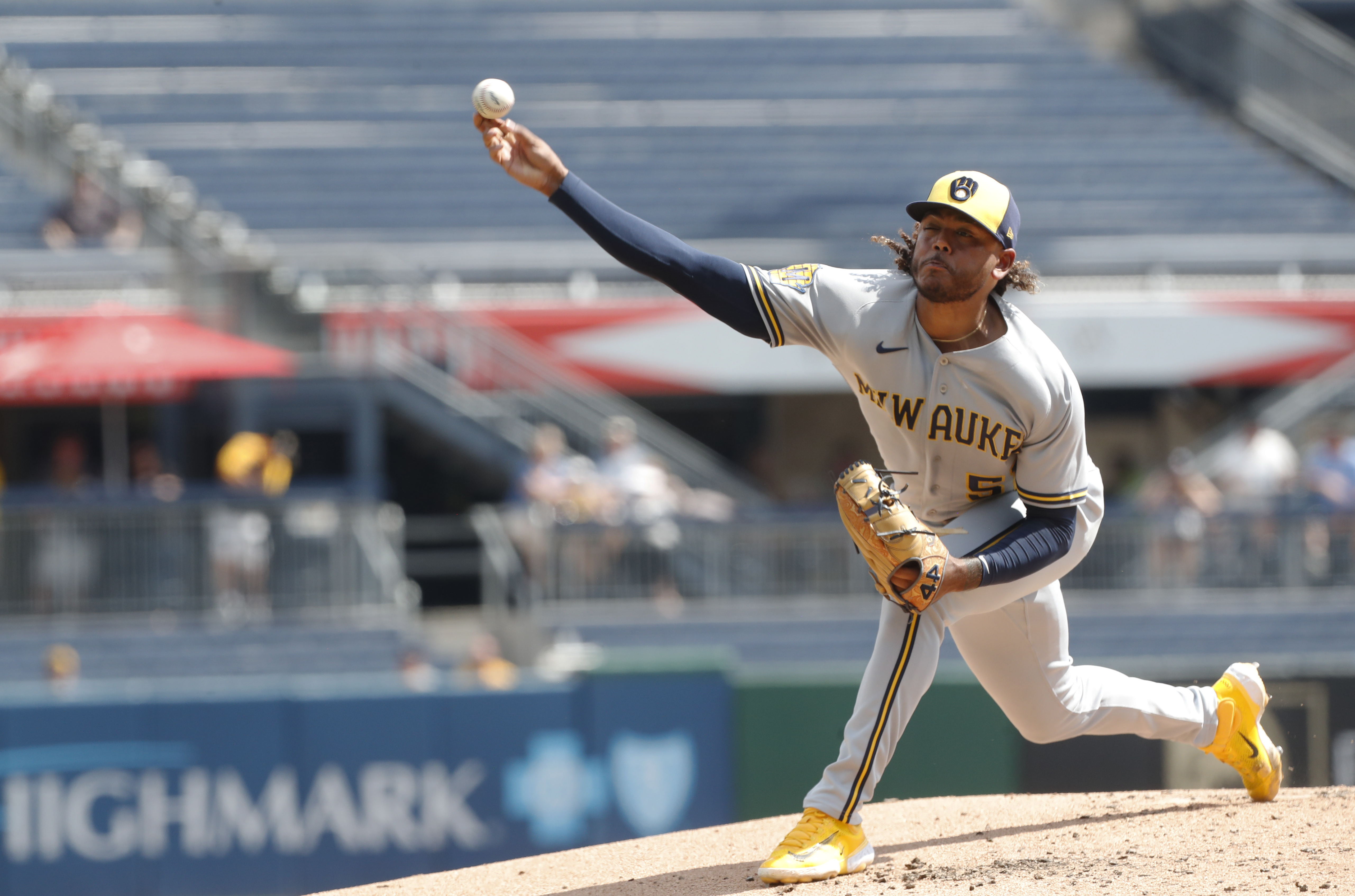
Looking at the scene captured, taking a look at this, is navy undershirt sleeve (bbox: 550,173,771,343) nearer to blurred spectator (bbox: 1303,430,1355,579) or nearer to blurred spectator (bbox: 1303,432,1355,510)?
blurred spectator (bbox: 1303,430,1355,579)

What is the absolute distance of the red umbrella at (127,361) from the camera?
35.8 ft

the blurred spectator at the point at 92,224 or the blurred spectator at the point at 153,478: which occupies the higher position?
the blurred spectator at the point at 92,224

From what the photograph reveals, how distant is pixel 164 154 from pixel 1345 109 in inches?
523

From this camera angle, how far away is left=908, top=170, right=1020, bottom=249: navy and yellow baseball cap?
12.2 feet

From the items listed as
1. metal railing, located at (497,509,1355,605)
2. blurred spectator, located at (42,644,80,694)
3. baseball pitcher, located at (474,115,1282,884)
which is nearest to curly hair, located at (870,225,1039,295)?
baseball pitcher, located at (474,115,1282,884)

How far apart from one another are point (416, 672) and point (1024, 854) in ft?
19.2

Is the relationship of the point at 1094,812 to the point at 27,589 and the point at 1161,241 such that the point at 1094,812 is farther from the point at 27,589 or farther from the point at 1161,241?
the point at 1161,241

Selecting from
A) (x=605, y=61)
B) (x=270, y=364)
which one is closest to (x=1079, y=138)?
(x=605, y=61)

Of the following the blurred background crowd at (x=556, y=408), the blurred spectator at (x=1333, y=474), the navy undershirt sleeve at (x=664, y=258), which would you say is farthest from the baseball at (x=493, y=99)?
the blurred spectator at (x=1333, y=474)

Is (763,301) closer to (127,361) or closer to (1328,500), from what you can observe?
(127,361)

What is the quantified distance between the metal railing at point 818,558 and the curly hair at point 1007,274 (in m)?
6.44

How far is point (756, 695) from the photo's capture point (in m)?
8.68

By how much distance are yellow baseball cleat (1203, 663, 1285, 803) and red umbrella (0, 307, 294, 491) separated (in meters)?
8.19

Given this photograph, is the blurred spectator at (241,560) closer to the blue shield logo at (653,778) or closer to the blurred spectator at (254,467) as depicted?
the blurred spectator at (254,467)
